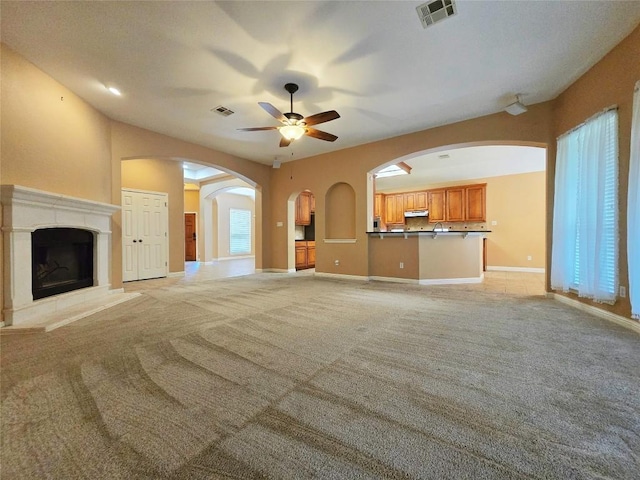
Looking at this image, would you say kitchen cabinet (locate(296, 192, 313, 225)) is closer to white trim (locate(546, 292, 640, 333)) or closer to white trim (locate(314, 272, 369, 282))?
white trim (locate(314, 272, 369, 282))

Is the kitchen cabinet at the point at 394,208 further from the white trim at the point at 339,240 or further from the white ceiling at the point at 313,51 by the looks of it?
the white ceiling at the point at 313,51

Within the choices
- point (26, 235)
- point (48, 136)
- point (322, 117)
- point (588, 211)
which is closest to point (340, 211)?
point (322, 117)

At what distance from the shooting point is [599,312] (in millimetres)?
3111

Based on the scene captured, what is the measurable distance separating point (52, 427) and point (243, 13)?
10.5 ft

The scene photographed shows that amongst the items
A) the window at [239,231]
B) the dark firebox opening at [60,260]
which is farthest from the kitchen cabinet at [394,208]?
the dark firebox opening at [60,260]

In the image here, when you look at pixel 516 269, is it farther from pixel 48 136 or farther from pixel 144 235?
pixel 48 136

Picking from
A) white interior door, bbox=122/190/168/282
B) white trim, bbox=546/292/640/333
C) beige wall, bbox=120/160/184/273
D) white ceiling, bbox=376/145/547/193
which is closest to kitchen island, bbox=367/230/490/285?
white trim, bbox=546/292/640/333

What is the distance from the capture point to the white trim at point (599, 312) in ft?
8.72

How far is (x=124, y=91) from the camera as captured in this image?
3.65m

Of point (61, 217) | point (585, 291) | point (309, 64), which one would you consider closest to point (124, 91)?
point (61, 217)

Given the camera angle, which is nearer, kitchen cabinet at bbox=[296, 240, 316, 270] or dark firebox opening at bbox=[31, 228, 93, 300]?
dark firebox opening at bbox=[31, 228, 93, 300]

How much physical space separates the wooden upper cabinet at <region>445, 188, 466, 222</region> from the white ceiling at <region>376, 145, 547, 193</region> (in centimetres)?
43

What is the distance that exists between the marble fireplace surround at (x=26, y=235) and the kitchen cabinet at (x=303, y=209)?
541cm

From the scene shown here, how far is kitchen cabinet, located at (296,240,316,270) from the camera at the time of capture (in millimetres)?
8258
